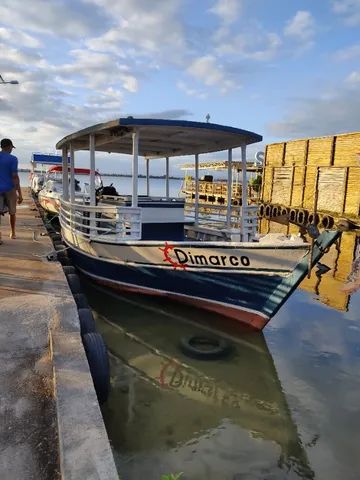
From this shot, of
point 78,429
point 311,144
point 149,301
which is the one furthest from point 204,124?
point 311,144

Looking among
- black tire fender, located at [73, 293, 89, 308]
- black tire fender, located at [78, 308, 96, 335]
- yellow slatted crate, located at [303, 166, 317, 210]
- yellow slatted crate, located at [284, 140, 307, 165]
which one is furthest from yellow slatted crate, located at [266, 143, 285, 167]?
black tire fender, located at [78, 308, 96, 335]

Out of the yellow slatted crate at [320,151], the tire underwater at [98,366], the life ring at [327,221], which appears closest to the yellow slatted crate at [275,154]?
the yellow slatted crate at [320,151]

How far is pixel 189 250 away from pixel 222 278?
2.49 feet

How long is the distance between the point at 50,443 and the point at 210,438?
2199 millimetres

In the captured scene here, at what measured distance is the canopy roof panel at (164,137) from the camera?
748cm

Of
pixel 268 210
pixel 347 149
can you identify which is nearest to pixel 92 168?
pixel 347 149

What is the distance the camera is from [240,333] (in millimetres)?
7227

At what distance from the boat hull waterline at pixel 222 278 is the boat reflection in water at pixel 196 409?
481 mm

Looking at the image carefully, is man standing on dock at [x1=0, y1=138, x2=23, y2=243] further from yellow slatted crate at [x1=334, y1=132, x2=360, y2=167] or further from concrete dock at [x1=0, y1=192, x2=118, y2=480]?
yellow slatted crate at [x1=334, y1=132, x2=360, y2=167]

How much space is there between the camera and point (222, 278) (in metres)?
7.14

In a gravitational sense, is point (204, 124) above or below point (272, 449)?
above

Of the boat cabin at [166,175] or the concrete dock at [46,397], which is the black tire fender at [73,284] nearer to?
the boat cabin at [166,175]

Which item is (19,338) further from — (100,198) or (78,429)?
(100,198)

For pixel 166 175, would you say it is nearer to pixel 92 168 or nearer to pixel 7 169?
pixel 92 168
